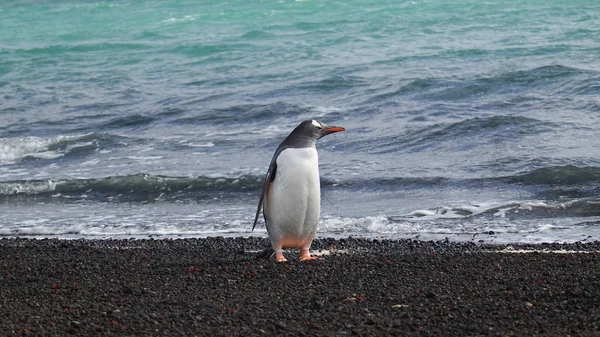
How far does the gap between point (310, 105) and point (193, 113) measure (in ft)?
6.41

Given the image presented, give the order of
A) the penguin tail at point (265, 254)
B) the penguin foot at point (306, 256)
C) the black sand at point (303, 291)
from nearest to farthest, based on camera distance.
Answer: the black sand at point (303, 291) < the penguin foot at point (306, 256) < the penguin tail at point (265, 254)

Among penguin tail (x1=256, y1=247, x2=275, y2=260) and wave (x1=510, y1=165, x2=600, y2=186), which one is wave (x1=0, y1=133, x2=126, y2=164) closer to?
wave (x1=510, y1=165, x2=600, y2=186)

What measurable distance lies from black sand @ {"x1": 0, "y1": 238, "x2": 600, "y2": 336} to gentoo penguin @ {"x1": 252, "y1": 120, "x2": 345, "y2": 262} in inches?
11.6

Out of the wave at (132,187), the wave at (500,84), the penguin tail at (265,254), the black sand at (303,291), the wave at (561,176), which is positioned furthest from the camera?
the wave at (500,84)

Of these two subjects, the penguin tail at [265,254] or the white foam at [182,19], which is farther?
the white foam at [182,19]

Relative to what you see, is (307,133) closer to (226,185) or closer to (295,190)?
(295,190)

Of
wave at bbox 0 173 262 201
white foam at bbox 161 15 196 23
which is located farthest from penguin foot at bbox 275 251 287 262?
white foam at bbox 161 15 196 23

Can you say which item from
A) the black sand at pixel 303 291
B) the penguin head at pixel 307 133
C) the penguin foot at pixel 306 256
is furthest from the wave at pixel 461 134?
the penguin head at pixel 307 133

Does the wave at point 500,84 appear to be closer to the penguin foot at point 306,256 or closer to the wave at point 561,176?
the wave at point 561,176

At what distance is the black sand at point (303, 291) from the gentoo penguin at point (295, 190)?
0.96ft

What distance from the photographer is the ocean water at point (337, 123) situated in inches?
386

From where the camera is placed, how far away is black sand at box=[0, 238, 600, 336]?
17.2ft

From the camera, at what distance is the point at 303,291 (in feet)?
20.2

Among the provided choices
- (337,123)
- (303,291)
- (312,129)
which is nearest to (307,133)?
(312,129)
